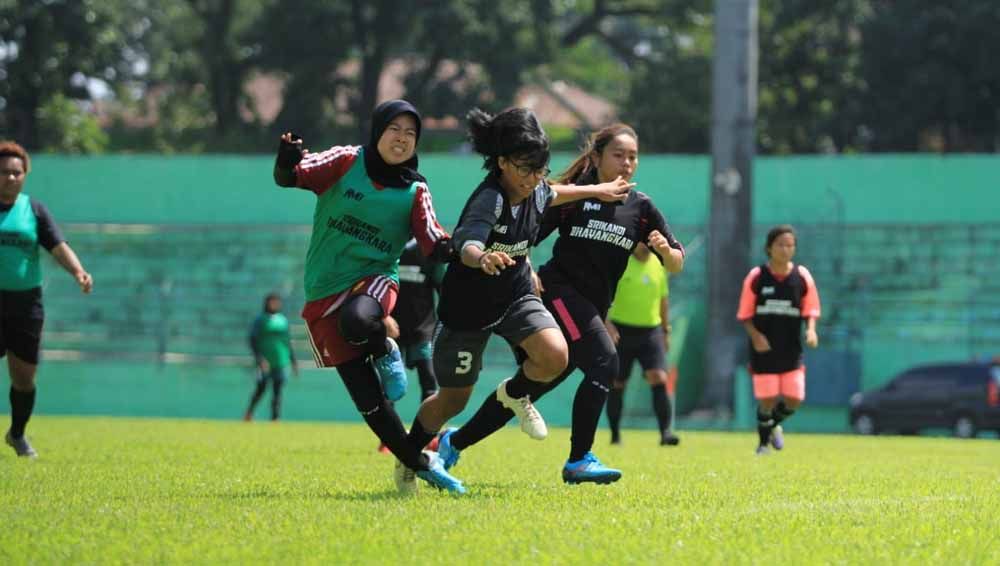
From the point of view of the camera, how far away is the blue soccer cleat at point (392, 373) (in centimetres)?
810

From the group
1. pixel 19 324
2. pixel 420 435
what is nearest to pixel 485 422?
pixel 420 435

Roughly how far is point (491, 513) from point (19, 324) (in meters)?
5.28

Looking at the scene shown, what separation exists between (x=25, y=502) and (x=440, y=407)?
1.99 meters

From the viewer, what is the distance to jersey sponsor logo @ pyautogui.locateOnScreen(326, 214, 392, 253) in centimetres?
809

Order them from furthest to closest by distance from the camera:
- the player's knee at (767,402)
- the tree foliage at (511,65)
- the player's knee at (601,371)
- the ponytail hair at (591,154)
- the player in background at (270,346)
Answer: the tree foliage at (511,65), the player in background at (270,346), the player's knee at (767,402), the ponytail hair at (591,154), the player's knee at (601,371)

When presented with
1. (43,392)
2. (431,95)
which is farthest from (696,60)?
(43,392)

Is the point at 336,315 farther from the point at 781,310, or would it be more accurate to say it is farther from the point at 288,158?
the point at 781,310

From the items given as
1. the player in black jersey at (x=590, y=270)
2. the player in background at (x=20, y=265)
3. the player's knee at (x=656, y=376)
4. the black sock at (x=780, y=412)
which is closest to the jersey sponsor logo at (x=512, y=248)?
the player in black jersey at (x=590, y=270)

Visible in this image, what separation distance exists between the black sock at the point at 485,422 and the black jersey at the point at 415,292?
4422 mm

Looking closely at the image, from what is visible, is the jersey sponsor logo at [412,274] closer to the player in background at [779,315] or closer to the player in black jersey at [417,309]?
the player in black jersey at [417,309]

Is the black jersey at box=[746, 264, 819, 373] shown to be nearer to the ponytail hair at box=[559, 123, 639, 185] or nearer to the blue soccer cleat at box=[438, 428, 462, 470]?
the ponytail hair at box=[559, 123, 639, 185]

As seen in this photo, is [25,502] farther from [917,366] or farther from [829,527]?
[917,366]

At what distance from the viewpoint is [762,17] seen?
153 feet

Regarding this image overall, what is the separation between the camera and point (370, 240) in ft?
26.6
